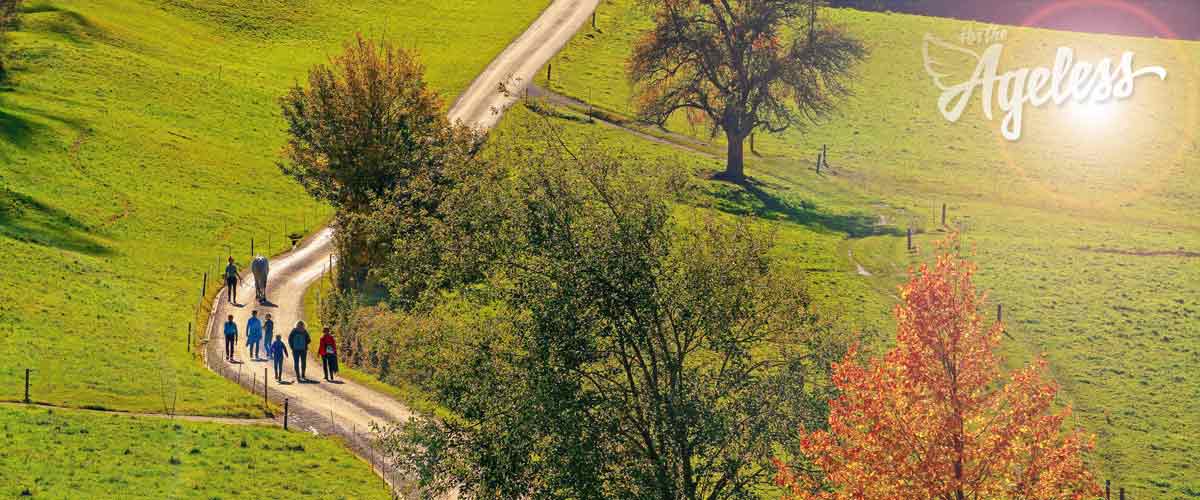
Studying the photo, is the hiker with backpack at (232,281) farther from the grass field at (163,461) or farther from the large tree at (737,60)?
the large tree at (737,60)

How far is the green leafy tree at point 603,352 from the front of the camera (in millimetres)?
33906

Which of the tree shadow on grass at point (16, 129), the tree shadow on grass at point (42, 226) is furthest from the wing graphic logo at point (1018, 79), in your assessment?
the tree shadow on grass at point (42, 226)

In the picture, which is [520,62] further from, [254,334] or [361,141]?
[254,334]

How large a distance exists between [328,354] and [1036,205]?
60132 mm

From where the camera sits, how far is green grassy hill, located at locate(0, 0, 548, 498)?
48688 millimetres

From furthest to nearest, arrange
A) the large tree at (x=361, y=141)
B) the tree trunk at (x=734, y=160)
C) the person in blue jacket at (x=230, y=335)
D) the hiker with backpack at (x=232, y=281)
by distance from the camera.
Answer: the tree trunk at (x=734, y=160) < the large tree at (x=361, y=141) < the hiker with backpack at (x=232, y=281) < the person in blue jacket at (x=230, y=335)

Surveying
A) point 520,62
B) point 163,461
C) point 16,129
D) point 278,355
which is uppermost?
point 520,62

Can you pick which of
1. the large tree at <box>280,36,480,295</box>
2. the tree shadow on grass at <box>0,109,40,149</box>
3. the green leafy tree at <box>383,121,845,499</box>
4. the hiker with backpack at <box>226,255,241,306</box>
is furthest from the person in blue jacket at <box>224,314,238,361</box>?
the tree shadow on grass at <box>0,109,40,149</box>

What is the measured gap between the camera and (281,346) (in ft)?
164

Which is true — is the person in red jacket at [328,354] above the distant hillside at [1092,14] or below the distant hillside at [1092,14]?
below

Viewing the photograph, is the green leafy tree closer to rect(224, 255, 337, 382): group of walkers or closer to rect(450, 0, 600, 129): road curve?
rect(224, 255, 337, 382): group of walkers

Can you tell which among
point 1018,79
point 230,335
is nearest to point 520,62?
point 1018,79

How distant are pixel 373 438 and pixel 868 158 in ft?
211

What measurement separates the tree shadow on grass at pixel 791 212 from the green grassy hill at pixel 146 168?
24059 mm
